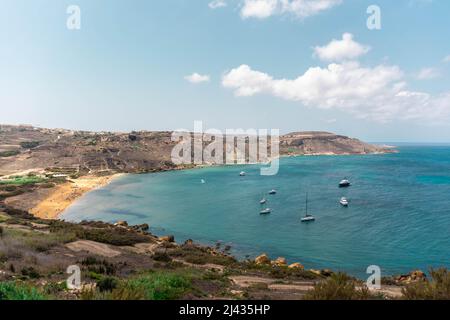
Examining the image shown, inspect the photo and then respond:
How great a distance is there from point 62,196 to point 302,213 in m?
48.1

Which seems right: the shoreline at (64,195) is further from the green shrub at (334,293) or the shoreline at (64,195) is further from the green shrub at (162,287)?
the green shrub at (334,293)

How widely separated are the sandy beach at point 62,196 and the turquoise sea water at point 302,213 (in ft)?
8.06

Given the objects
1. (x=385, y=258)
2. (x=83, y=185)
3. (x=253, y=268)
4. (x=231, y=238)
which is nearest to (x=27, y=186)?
→ (x=83, y=185)

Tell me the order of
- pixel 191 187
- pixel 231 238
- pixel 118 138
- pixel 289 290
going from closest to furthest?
pixel 289 290, pixel 231 238, pixel 191 187, pixel 118 138

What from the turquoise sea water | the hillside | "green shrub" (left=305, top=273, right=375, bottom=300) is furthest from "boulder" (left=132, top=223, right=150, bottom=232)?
the hillside

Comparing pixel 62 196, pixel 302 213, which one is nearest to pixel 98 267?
pixel 302 213

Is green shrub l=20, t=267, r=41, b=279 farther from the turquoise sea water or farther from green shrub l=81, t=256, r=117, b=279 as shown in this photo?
the turquoise sea water

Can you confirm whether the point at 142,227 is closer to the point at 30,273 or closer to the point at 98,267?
Result: the point at 98,267

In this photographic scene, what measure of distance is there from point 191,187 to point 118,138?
250 feet

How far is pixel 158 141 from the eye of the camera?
159 meters

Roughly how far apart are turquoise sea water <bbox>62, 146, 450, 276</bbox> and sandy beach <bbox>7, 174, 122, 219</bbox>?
2456 millimetres

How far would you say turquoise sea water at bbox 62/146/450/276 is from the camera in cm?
3681
